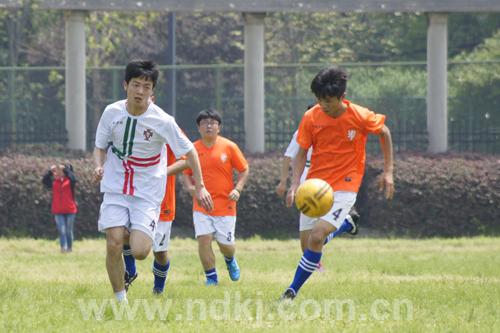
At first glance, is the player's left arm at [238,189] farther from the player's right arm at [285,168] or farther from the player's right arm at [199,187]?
the player's right arm at [199,187]

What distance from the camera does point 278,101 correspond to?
29516mm

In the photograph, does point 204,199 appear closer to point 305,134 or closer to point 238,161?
point 305,134

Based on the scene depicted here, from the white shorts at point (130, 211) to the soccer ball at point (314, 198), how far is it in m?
1.32

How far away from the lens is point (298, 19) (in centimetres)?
4331

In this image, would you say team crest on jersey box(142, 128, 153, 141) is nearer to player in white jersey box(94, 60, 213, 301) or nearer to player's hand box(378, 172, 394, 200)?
player in white jersey box(94, 60, 213, 301)

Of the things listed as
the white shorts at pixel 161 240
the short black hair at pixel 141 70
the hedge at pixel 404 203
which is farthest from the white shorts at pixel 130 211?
the hedge at pixel 404 203

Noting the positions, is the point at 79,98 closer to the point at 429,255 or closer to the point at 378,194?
the point at 378,194

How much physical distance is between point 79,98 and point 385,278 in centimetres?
1186

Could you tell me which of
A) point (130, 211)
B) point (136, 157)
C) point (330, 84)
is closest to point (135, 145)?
point (136, 157)

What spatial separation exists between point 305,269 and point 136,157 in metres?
1.82

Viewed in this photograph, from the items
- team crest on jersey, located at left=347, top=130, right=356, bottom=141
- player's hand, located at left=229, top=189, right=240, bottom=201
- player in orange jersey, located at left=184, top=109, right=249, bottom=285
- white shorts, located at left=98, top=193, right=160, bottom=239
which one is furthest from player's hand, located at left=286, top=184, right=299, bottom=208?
player in orange jersey, located at left=184, top=109, right=249, bottom=285

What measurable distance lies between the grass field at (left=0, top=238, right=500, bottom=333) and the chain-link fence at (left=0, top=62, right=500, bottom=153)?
30.2ft

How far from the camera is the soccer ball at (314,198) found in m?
11.3

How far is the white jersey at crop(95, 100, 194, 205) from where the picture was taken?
11227mm
